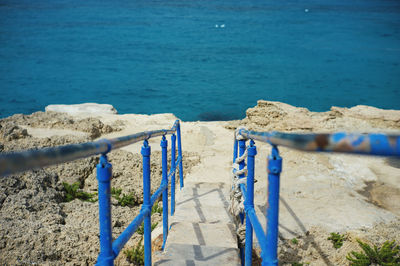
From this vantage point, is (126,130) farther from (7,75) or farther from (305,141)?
(7,75)

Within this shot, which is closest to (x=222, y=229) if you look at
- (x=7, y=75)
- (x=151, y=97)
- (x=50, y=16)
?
(x=151, y=97)

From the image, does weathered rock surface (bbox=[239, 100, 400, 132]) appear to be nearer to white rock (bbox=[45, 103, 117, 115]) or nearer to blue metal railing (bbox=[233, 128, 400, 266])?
white rock (bbox=[45, 103, 117, 115])

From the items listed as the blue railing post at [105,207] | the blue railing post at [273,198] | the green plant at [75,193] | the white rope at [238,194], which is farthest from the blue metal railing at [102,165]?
the green plant at [75,193]

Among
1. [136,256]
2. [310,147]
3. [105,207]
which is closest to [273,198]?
[310,147]

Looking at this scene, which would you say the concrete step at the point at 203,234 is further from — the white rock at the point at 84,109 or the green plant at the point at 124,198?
A: the white rock at the point at 84,109

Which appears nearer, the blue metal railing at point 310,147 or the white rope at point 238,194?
the blue metal railing at point 310,147

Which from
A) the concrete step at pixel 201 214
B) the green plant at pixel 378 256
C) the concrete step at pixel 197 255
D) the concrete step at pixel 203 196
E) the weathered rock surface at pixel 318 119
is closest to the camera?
the concrete step at pixel 197 255

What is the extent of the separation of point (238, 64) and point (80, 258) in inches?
975

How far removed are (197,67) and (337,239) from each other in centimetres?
2360

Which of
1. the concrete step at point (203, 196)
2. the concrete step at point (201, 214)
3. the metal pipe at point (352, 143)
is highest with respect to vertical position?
the metal pipe at point (352, 143)

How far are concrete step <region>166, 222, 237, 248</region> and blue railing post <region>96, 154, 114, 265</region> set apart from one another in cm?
153

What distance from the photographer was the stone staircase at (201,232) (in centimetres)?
265

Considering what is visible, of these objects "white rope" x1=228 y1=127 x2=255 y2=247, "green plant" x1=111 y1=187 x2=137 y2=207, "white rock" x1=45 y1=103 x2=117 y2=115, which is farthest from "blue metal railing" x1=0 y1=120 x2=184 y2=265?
"white rock" x1=45 y1=103 x2=117 y2=115

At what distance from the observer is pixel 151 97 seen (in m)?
20.8
